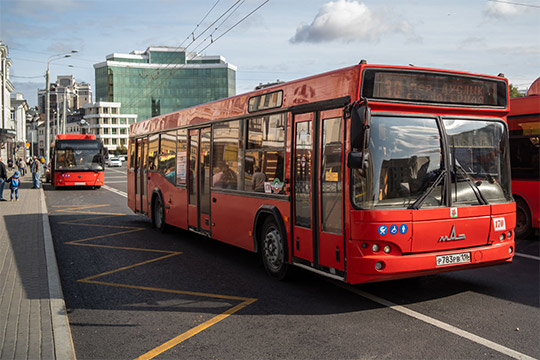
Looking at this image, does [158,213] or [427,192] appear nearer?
[427,192]

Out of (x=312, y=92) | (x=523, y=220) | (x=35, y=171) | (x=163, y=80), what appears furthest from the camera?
(x=163, y=80)

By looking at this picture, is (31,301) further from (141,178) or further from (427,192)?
(141,178)

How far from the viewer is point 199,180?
10961mm

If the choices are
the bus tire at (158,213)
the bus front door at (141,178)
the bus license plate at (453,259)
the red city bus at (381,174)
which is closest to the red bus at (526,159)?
the red city bus at (381,174)

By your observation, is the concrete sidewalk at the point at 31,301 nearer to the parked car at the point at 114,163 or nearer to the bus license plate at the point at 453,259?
the bus license plate at the point at 453,259

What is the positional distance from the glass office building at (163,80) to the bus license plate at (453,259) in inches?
4982

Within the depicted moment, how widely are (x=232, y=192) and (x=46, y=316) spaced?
386 centimetres

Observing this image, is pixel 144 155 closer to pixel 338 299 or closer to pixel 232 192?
pixel 232 192

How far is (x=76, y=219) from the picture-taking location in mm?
16953

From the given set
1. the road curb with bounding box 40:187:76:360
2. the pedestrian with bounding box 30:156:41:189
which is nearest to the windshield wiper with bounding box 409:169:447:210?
the road curb with bounding box 40:187:76:360

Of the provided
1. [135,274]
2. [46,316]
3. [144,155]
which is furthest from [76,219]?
[46,316]

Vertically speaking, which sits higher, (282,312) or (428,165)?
(428,165)

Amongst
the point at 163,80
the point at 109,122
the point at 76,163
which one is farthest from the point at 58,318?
the point at 109,122

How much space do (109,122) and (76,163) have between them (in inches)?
4735
